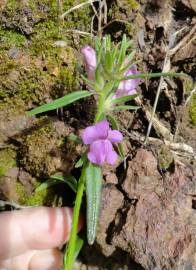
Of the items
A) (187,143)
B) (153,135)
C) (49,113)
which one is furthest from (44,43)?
(187,143)

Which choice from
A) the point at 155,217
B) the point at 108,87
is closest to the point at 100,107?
the point at 108,87

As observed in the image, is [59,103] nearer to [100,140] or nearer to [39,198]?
[100,140]

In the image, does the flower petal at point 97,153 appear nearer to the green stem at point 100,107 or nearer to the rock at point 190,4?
the green stem at point 100,107

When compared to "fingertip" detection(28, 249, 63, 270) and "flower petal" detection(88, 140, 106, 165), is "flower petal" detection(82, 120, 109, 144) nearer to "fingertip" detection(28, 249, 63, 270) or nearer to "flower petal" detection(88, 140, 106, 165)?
"flower petal" detection(88, 140, 106, 165)

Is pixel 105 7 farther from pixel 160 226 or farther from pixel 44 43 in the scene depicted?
pixel 160 226

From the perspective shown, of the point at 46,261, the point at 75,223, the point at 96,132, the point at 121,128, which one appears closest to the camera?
the point at 96,132
